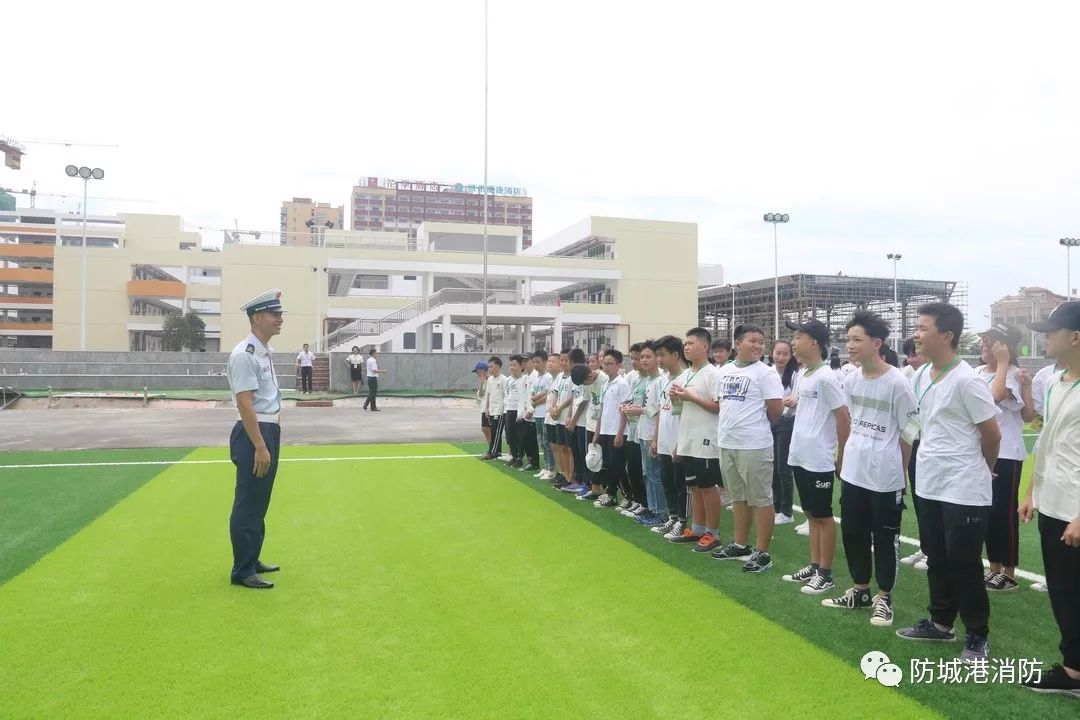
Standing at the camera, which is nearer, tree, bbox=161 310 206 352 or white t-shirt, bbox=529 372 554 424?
white t-shirt, bbox=529 372 554 424

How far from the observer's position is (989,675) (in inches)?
150

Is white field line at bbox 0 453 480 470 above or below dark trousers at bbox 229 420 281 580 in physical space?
below

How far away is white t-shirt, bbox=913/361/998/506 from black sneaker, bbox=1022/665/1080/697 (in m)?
0.85

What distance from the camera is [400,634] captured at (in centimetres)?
445

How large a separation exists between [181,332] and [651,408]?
45880 mm

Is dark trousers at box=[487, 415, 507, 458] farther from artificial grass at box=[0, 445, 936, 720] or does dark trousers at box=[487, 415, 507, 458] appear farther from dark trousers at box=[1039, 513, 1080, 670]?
dark trousers at box=[1039, 513, 1080, 670]

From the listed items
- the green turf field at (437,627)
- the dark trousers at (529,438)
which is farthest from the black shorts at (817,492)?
the dark trousers at (529,438)

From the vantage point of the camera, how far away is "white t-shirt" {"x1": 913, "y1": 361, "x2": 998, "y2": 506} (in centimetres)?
400

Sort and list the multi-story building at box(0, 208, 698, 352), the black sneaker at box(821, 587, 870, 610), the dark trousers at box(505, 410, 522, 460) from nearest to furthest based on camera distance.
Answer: the black sneaker at box(821, 587, 870, 610), the dark trousers at box(505, 410, 522, 460), the multi-story building at box(0, 208, 698, 352)

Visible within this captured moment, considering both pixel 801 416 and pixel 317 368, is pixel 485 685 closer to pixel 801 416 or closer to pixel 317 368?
pixel 801 416

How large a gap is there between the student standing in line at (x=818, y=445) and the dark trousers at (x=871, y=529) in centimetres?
29

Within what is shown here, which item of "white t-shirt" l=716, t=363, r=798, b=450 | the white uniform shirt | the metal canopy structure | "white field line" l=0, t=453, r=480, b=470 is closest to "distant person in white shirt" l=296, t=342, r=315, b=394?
"white field line" l=0, t=453, r=480, b=470

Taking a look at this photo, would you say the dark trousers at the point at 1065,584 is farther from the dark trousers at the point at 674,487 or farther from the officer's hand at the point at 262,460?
the officer's hand at the point at 262,460

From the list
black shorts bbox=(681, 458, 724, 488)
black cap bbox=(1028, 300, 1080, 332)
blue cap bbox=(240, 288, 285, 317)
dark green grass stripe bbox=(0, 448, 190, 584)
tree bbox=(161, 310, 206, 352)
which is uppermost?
tree bbox=(161, 310, 206, 352)
